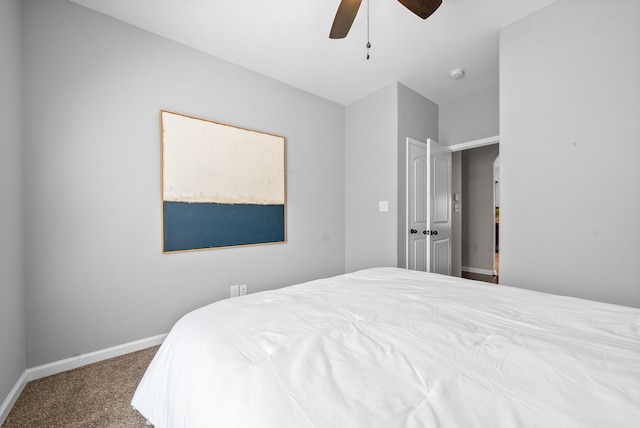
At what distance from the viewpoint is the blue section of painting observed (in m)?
2.18

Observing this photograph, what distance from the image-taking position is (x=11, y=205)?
1.48 meters

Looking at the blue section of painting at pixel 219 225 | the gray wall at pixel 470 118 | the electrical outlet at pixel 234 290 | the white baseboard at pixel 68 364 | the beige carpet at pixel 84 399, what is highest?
the gray wall at pixel 470 118

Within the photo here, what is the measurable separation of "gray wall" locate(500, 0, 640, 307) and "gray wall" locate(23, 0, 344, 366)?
2344mm

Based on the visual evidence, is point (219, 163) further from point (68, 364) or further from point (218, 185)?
point (68, 364)

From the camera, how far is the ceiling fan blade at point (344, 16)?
5.04ft

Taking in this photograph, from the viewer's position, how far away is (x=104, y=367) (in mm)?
1795

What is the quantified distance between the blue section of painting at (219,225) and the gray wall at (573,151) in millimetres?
2110

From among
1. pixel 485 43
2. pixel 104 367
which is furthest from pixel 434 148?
pixel 104 367

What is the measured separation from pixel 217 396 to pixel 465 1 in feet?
8.64

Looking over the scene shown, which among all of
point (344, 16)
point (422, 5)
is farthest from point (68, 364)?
point (422, 5)

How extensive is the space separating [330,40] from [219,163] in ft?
4.74

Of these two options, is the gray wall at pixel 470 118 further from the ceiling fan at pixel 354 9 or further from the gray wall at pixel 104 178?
the gray wall at pixel 104 178

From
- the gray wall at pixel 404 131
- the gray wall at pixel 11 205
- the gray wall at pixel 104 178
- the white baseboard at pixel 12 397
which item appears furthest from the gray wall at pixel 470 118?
the white baseboard at pixel 12 397

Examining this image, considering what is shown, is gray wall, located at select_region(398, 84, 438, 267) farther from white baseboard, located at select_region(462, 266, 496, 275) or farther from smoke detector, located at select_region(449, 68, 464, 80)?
white baseboard, located at select_region(462, 266, 496, 275)
